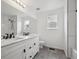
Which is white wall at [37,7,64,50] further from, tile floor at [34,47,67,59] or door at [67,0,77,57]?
door at [67,0,77,57]

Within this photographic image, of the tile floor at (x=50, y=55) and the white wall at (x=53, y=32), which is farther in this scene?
the white wall at (x=53, y=32)

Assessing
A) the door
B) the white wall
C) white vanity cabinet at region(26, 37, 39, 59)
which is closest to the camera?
white vanity cabinet at region(26, 37, 39, 59)

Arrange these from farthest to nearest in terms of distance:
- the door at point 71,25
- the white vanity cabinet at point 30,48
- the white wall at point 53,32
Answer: the white wall at point 53,32 < the door at point 71,25 < the white vanity cabinet at point 30,48

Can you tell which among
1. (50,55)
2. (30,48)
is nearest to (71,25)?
(50,55)

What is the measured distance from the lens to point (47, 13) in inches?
168

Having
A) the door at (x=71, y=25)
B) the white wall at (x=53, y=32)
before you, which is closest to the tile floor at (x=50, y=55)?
the door at (x=71, y=25)

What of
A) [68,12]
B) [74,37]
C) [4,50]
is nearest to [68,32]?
[74,37]

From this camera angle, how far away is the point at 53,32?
13.2 ft

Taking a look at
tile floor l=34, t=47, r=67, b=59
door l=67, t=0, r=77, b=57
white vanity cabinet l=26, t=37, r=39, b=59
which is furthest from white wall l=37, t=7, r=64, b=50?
white vanity cabinet l=26, t=37, r=39, b=59

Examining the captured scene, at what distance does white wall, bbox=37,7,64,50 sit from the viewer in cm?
374

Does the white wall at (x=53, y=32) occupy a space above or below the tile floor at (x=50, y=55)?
above

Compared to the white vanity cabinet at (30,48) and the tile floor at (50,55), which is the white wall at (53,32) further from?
the white vanity cabinet at (30,48)

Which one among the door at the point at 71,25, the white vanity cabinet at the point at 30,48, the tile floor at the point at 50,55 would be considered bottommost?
the tile floor at the point at 50,55

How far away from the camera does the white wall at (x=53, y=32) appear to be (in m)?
3.74
